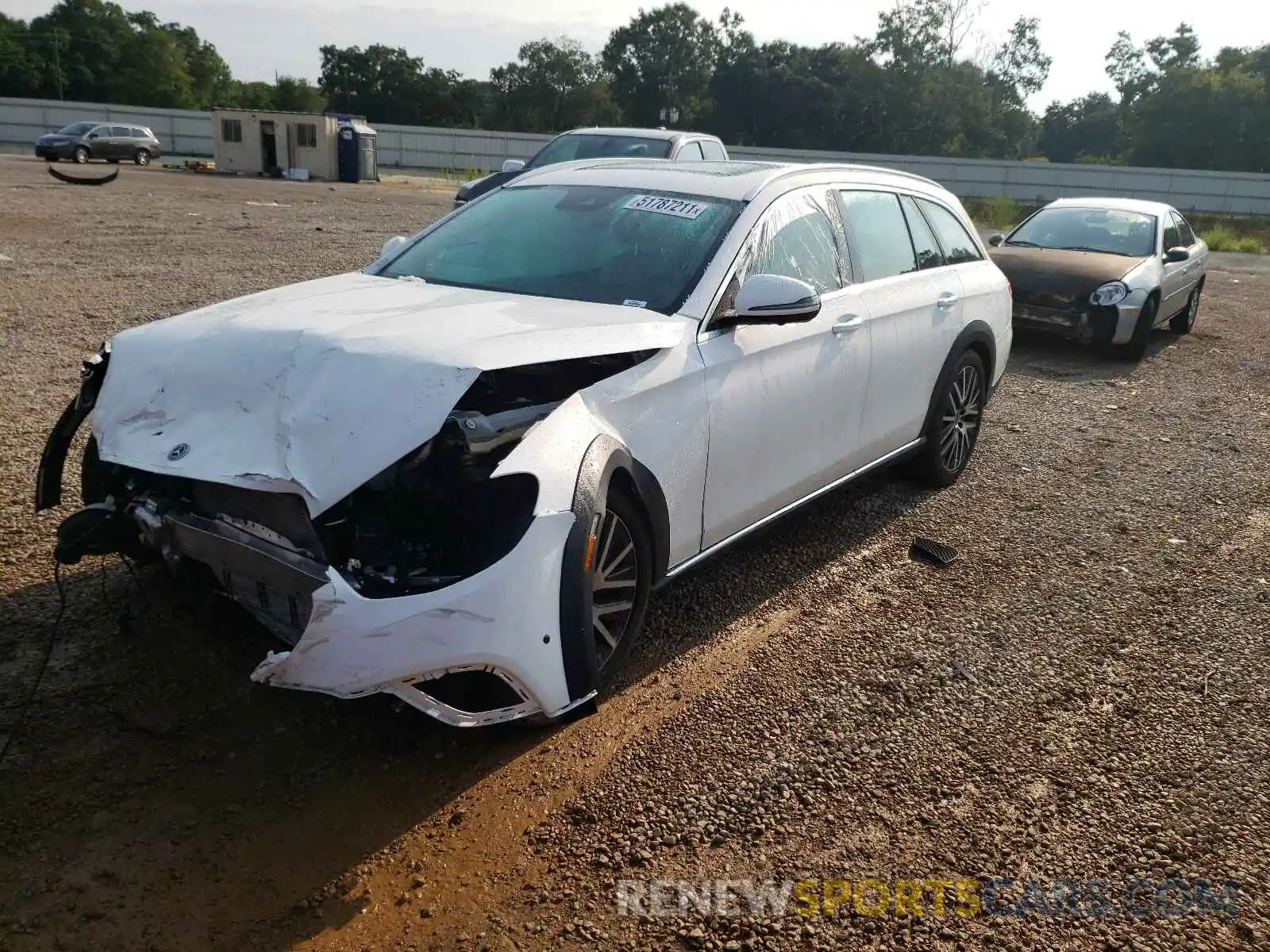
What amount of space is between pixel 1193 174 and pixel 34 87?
210 ft

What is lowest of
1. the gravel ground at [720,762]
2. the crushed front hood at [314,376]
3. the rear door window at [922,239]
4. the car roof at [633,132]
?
the gravel ground at [720,762]

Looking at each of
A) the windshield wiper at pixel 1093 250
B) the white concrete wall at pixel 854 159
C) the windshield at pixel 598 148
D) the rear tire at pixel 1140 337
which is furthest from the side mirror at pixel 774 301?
the white concrete wall at pixel 854 159

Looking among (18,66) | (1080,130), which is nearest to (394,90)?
(18,66)

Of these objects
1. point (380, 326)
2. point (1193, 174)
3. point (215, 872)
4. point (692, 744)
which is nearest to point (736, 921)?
point (692, 744)

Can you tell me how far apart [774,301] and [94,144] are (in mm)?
38323

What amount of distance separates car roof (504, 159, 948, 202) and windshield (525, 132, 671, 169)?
7.63 metres

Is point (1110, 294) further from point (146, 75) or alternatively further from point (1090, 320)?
point (146, 75)

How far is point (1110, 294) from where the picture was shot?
10.0 meters

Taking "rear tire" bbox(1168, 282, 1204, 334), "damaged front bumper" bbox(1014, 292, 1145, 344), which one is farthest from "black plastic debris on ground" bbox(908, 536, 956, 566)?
"rear tire" bbox(1168, 282, 1204, 334)

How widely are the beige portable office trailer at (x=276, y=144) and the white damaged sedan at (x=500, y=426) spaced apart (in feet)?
113

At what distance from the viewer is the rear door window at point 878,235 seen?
15.9 feet

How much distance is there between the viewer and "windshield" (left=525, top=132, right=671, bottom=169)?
41.0 feet

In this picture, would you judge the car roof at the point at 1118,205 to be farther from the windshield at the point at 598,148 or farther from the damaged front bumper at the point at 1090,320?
the windshield at the point at 598,148

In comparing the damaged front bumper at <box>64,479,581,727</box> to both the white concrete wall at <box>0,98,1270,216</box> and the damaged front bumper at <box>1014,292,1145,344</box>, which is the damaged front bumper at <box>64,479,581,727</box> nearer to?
the damaged front bumper at <box>1014,292,1145,344</box>
